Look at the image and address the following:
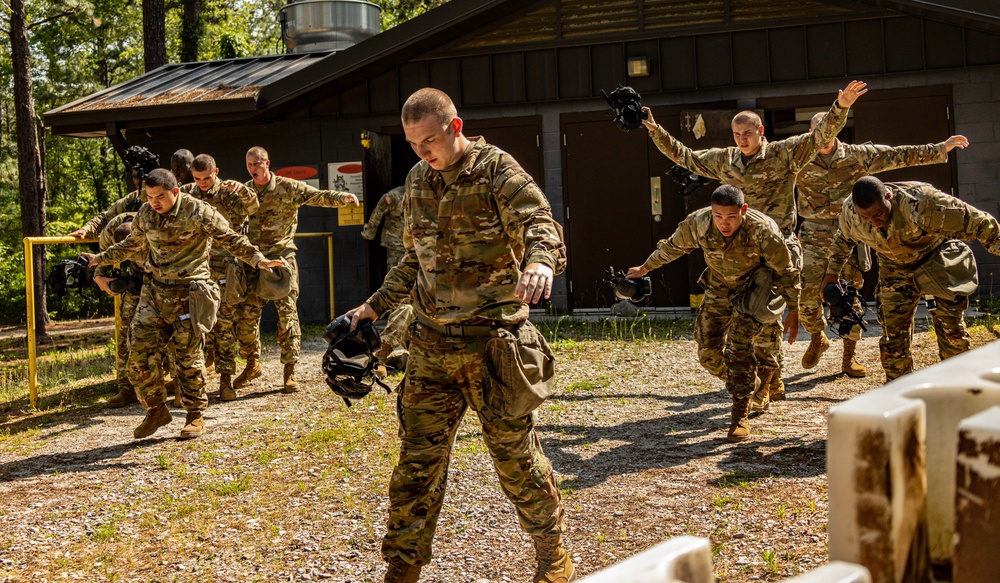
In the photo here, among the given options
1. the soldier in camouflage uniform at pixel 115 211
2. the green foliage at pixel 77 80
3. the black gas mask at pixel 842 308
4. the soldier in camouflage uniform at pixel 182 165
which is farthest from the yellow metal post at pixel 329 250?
the green foliage at pixel 77 80

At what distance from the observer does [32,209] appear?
727 inches

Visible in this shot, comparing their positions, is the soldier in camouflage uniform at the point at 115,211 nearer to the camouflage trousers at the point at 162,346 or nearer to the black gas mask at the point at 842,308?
the camouflage trousers at the point at 162,346

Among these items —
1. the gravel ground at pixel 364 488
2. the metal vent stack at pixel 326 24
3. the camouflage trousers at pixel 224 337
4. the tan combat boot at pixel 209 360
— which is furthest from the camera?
the metal vent stack at pixel 326 24

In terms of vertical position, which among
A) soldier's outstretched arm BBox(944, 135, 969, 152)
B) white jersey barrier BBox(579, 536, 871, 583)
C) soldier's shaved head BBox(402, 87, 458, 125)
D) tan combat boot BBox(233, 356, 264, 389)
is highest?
soldier's outstretched arm BBox(944, 135, 969, 152)

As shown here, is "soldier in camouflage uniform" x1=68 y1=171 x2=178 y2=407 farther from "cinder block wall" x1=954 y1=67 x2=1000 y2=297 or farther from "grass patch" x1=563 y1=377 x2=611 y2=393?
"cinder block wall" x1=954 y1=67 x2=1000 y2=297

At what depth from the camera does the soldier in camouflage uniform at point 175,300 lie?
777 cm

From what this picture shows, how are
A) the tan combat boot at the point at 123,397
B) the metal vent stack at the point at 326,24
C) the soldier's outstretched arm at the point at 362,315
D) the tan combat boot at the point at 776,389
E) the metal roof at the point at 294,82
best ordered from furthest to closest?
the metal vent stack at the point at 326,24
the metal roof at the point at 294,82
the tan combat boot at the point at 123,397
the tan combat boot at the point at 776,389
the soldier's outstretched arm at the point at 362,315

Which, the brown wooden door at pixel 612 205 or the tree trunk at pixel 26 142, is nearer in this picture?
the brown wooden door at pixel 612 205

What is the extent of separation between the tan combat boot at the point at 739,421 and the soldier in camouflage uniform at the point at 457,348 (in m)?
2.92

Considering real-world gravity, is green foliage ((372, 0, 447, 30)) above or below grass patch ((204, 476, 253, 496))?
above

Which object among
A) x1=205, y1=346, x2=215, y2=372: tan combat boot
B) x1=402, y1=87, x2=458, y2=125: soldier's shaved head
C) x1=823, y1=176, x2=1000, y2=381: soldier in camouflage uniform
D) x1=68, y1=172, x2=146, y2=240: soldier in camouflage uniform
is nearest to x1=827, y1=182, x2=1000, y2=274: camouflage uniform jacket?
x1=823, y1=176, x2=1000, y2=381: soldier in camouflage uniform

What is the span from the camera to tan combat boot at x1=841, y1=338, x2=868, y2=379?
355 inches

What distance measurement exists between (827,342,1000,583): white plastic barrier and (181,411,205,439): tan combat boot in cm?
658

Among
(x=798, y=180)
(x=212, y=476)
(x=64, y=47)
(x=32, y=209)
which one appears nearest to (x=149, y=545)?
(x=212, y=476)
